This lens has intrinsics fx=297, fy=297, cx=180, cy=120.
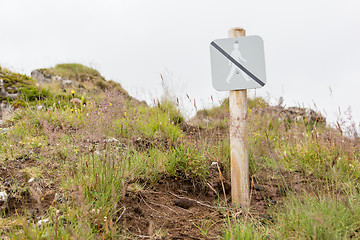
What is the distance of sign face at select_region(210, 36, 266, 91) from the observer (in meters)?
3.42

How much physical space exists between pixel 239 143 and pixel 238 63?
3.13 feet

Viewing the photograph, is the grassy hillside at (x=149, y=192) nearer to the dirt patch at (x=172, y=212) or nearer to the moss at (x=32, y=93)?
the dirt patch at (x=172, y=212)

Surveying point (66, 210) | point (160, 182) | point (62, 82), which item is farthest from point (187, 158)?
point (62, 82)

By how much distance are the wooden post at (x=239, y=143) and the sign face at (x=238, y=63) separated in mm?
143

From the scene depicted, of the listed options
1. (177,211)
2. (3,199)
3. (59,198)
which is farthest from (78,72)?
(177,211)

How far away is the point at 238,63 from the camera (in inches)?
136

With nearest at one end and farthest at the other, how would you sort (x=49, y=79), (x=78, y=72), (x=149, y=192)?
(x=149, y=192)
(x=49, y=79)
(x=78, y=72)

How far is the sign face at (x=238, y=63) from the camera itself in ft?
11.2

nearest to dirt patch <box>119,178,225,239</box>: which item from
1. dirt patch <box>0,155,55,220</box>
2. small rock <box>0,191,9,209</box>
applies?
dirt patch <box>0,155,55,220</box>

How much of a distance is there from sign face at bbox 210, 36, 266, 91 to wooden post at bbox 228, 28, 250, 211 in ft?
0.47

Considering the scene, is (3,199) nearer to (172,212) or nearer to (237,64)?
(172,212)

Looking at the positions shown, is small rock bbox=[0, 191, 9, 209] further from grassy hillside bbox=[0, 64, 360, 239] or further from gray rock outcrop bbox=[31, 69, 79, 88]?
gray rock outcrop bbox=[31, 69, 79, 88]

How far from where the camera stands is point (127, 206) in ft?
10.8

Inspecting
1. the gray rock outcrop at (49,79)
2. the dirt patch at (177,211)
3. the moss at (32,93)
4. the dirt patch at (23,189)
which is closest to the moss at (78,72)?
the gray rock outcrop at (49,79)
